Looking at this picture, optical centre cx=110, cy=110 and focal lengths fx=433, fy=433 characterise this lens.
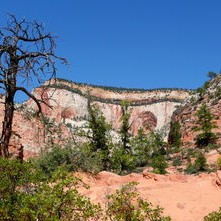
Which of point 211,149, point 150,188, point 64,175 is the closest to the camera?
point 64,175

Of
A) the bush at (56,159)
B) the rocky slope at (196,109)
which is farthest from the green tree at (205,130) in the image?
the bush at (56,159)

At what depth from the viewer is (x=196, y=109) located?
58781mm

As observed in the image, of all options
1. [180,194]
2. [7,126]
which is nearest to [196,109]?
[180,194]

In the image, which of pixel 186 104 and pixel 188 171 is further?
pixel 186 104

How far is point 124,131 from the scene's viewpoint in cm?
4559

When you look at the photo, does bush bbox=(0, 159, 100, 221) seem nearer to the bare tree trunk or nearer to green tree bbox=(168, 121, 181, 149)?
the bare tree trunk

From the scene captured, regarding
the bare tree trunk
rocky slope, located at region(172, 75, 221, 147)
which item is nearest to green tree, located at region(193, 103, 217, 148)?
rocky slope, located at region(172, 75, 221, 147)

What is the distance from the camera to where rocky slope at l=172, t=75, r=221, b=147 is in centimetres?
5221

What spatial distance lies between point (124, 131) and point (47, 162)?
824 inches

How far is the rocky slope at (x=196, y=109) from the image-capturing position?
5221 cm

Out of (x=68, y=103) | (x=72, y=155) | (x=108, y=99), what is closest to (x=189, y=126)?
(x=72, y=155)

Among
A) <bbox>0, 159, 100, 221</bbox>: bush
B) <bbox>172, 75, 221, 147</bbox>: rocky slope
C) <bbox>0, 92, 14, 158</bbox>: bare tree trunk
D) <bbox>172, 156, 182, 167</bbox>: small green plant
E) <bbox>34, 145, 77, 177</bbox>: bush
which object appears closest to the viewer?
<bbox>0, 159, 100, 221</bbox>: bush

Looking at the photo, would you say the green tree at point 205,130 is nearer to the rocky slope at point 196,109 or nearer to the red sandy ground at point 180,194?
the rocky slope at point 196,109

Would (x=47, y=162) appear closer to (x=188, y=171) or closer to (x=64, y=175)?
(x=188, y=171)
